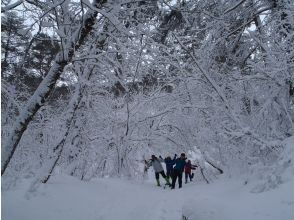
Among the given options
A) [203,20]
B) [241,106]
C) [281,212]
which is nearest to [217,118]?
[241,106]

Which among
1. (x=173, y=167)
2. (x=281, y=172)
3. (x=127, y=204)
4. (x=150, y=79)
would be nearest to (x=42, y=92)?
(x=281, y=172)

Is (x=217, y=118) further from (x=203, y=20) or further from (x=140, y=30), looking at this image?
(x=140, y=30)

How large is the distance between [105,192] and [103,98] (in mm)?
4802

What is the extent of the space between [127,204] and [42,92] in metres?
5.17

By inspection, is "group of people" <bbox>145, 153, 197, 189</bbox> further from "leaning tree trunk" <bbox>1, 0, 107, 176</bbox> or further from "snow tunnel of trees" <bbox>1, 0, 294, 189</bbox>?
"leaning tree trunk" <bbox>1, 0, 107, 176</bbox>

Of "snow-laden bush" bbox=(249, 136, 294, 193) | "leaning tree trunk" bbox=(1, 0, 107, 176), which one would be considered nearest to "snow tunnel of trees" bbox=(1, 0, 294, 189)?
"leaning tree trunk" bbox=(1, 0, 107, 176)

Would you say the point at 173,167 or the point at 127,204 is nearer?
the point at 127,204

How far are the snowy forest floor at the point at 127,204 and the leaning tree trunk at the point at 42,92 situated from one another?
68.8 inches

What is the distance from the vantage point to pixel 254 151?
34.5 ft

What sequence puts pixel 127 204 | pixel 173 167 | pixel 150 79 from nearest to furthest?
pixel 127 204 < pixel 150 79 < pixel 173 167

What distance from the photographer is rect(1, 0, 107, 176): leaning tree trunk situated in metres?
5.89

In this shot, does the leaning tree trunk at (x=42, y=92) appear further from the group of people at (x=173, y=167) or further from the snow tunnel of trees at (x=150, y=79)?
the group of people at (x=173, y=167)

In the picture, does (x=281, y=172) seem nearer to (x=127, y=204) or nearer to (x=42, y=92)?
(x=127, y=204)

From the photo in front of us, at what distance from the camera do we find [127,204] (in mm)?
10203
